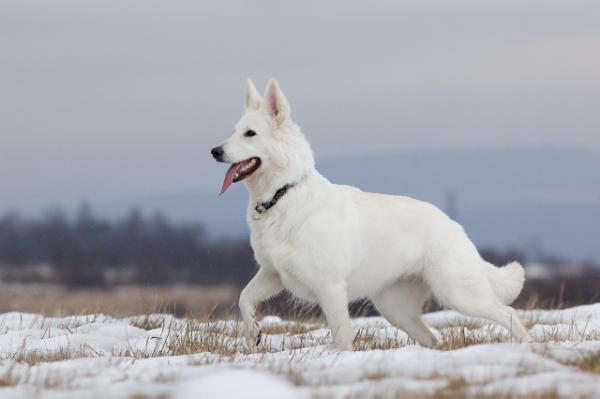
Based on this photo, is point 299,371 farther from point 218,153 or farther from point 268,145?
point 268,145

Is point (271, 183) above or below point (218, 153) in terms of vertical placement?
below

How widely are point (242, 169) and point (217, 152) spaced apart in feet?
0.97

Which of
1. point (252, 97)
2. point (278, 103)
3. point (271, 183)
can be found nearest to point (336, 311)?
point (271, 183)

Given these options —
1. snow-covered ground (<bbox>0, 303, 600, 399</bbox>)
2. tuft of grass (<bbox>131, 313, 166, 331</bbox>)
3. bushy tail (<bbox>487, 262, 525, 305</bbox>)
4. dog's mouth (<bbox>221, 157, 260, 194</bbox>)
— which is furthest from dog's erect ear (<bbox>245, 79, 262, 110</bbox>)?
tuft of grass (<bbox>131, 313, 166, 331</bbox>)

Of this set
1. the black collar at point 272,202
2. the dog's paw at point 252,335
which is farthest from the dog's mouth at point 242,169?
the dog's paw at point 252,335

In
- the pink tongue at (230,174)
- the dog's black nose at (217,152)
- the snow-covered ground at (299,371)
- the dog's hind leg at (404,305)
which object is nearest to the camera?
the snow-covered ground at (299,371)

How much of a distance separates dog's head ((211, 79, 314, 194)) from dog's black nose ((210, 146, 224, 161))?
62mm

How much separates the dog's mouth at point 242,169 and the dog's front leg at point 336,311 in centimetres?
104

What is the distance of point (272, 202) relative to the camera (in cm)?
718

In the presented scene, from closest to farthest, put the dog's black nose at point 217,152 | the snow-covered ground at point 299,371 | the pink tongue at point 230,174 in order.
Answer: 1. the snow-covered ground at point 299,371
2. the dog's black nose at point 217,152
3. the pink tongue at point 230,174

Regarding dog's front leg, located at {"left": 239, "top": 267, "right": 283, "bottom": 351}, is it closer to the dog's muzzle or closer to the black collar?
the black collar

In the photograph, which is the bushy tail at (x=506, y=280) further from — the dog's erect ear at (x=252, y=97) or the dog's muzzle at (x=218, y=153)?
the dog's muzzle at (x=218, y=153)

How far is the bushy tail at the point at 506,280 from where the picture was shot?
25.7ft

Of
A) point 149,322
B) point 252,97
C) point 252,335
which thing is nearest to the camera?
point 252,335
